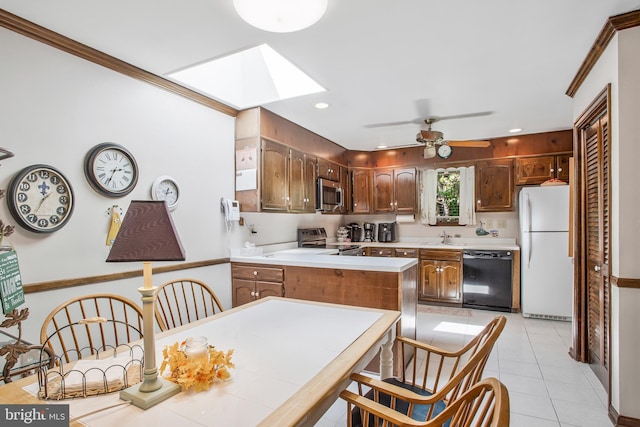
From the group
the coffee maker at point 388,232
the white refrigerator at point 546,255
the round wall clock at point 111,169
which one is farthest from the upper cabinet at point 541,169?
the round wall clock at point 111,169

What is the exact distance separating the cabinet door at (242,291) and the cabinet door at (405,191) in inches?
117

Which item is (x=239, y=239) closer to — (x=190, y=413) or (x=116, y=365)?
(x=116, y=365)

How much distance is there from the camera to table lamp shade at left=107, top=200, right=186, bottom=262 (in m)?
0.95

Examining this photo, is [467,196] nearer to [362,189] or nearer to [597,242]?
[362,189]

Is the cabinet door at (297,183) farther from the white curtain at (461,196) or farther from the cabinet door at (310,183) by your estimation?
the white curtain at (461,196)

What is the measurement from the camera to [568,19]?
192 centimetres

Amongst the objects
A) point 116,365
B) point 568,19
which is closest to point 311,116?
point 568,19

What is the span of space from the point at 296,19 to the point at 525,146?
4.14 meters

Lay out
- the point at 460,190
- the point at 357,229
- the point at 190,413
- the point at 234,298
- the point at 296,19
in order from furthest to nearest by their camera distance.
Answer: the point at 357,229 → the point at 460,190 → the point at 234,298 → the point at 296,19 → the point at 190,413

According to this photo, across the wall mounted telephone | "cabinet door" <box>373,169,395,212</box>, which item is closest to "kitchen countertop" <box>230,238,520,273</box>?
the wall mounted telephone

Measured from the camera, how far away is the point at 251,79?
3.19 m

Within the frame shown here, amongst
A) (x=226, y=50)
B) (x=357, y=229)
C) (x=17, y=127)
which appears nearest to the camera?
(x=17, y=127)

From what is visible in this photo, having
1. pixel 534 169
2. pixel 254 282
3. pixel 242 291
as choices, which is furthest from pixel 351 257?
pixel 534 169

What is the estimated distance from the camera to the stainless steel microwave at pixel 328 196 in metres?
4.40
